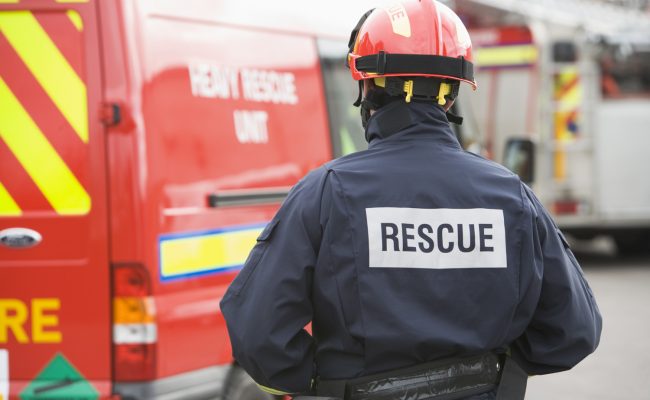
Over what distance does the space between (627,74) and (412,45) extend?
403 inches

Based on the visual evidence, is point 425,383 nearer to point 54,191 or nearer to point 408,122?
point 408,122

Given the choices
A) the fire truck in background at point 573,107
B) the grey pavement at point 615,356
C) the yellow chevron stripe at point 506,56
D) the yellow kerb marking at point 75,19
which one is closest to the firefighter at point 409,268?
the yellow kerb marking at point 75,19

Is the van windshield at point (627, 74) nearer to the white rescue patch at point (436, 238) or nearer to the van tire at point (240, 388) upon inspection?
the van tire at point (240, 388)

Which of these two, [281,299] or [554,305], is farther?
[554,305]

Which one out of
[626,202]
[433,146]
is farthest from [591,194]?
[433,146]

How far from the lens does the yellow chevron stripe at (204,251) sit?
3.51 meters

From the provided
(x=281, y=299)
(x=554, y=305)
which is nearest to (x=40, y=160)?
(x=281, y=299)

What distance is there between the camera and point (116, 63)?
3.36m

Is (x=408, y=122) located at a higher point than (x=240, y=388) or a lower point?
higher

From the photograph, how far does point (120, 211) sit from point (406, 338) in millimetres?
1666

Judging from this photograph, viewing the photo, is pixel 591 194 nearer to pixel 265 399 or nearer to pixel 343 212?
pixel 265 399

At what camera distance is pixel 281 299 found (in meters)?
2.00

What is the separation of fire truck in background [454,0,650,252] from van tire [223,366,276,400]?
7.94 m

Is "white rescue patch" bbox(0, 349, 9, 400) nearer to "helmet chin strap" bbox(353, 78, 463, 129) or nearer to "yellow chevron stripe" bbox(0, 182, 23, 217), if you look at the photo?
"yellow chevron stripe" bbox(0, 182, 23, 217)
